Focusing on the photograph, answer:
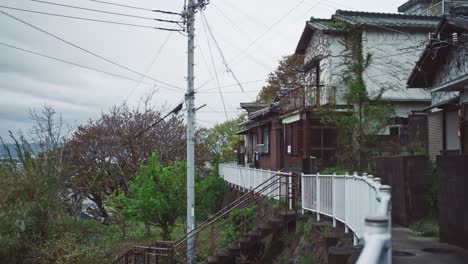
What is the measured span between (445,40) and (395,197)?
15.8ft

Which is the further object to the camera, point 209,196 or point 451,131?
point 209,196

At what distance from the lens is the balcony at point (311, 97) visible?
22309mm

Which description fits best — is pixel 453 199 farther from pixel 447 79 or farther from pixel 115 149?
pixel 115 149

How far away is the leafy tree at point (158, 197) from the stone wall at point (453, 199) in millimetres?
11726

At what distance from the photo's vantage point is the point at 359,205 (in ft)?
26.6

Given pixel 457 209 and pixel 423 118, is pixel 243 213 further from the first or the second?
pixel 423 118

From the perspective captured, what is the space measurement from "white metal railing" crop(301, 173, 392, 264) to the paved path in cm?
100

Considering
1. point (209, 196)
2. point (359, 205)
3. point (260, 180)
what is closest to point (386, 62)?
point (260, 180)

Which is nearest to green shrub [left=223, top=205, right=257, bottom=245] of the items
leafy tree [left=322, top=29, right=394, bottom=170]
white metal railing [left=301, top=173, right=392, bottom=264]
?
white metal railing [left=301, top=173, right=392, bottom=264]

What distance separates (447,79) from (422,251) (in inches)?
245

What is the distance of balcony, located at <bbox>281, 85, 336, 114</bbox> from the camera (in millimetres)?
22309

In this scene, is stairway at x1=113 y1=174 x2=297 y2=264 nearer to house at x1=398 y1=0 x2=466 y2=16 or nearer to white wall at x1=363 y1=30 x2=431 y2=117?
white wall at x1=363 y1=30 x2=431 y2=117

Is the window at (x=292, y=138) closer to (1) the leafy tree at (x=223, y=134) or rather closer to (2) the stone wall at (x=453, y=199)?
(2) the stone wall at (x=453, y=199)

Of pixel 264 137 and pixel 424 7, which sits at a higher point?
pixel 424 7
